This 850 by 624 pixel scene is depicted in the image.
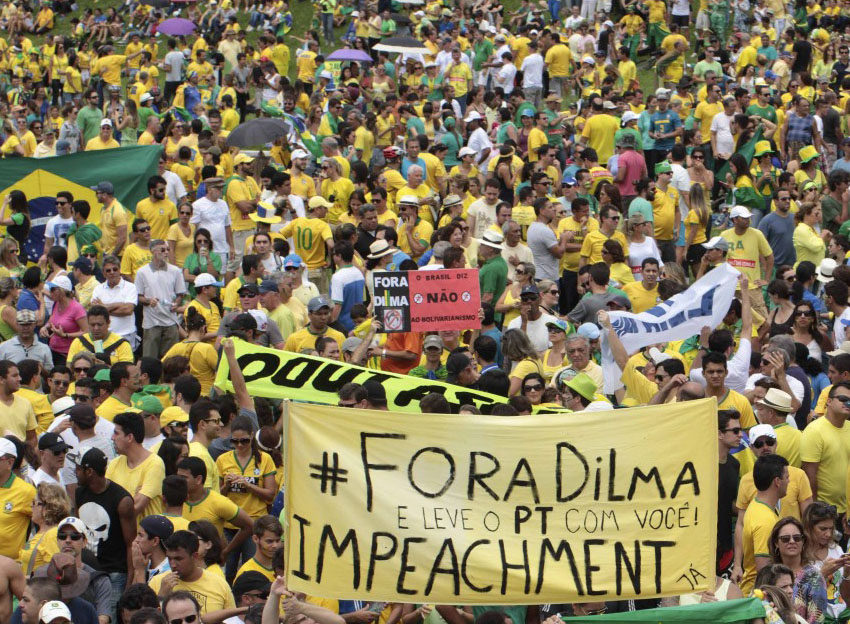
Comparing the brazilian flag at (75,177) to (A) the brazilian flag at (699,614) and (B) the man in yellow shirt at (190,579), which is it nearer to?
(B) the man in yellow shirt at (190,579)

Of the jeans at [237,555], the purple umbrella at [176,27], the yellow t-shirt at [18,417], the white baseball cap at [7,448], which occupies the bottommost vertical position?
the jeans at [237,555]

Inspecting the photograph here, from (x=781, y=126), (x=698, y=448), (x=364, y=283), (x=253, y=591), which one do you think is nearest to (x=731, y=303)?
(x=364, y=283)

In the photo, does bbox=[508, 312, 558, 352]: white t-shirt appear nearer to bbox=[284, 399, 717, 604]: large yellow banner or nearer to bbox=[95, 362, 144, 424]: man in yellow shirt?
bbox=[95, 362, 144, 424]: man in yellow shirt

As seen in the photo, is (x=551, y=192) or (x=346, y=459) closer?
(x=346, y=459)

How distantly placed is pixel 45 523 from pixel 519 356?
4.03 metres

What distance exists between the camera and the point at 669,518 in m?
7.36

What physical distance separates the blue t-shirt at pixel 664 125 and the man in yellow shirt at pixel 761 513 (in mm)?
11820

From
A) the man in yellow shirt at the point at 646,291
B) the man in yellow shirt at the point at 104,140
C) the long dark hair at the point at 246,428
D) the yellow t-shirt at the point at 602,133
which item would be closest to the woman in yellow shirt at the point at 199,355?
the long dark hair at the point at 246,428

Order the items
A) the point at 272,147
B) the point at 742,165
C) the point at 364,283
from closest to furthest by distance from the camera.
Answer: the point at 364,283 → the point at 742,165 → the point at 272,147

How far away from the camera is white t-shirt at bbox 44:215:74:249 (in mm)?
15594

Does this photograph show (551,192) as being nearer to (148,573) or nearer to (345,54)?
(345,54)

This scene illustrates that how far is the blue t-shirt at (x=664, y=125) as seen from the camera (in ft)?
65.1

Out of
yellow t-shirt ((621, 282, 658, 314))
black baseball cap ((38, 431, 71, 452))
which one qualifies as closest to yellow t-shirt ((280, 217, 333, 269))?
yellow t-shirt ((621, 282, 658, 314))

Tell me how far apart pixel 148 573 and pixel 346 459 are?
1894 mm
